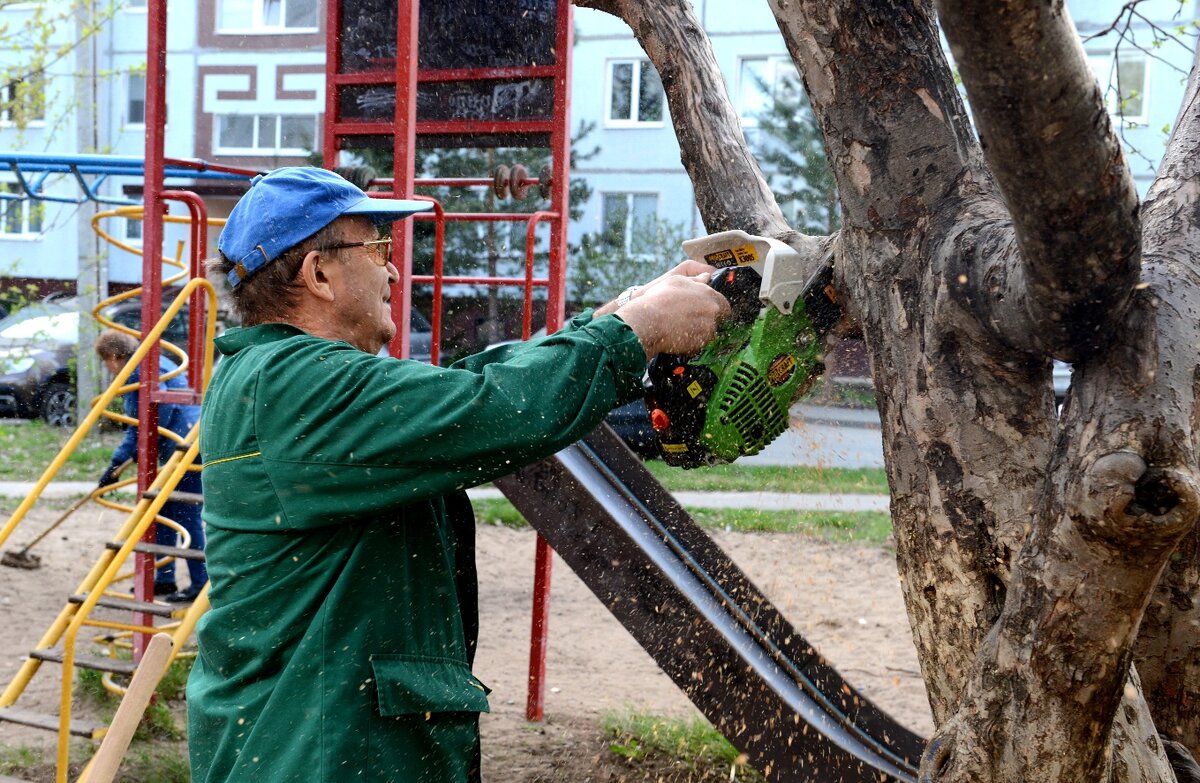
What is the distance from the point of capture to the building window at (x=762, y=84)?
1766 cm

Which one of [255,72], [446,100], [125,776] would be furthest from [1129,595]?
[255,72]

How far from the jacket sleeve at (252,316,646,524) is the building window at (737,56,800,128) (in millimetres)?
16392

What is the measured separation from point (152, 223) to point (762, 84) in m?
14.4

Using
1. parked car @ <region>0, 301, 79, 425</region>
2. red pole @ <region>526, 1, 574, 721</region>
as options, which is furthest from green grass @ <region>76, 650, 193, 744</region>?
parked car @ <region>0, 301, 79, 425</region>

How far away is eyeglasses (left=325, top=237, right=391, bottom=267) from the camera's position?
6.88 feet

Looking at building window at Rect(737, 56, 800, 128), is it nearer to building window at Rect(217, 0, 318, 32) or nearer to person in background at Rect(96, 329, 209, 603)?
building window at Rect(217, 0, 318, 32)

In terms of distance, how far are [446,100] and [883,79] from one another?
3.78m

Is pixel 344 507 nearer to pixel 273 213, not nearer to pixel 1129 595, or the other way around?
pixel 273 213

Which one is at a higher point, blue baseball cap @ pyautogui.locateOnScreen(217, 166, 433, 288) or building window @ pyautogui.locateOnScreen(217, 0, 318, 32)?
building window @ pyautogui.locateOnScreen(217, 0, 318, 32)

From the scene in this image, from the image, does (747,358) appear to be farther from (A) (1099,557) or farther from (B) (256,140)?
(B) (256,140)

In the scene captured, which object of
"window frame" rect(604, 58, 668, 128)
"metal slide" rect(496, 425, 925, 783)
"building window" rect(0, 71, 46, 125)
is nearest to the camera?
"metal slide" rect(496, 425, 925, 783)

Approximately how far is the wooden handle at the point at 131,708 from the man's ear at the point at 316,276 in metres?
1.17

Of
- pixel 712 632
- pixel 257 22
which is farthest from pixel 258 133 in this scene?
pixel 712 632

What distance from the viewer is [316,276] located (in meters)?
2.07
